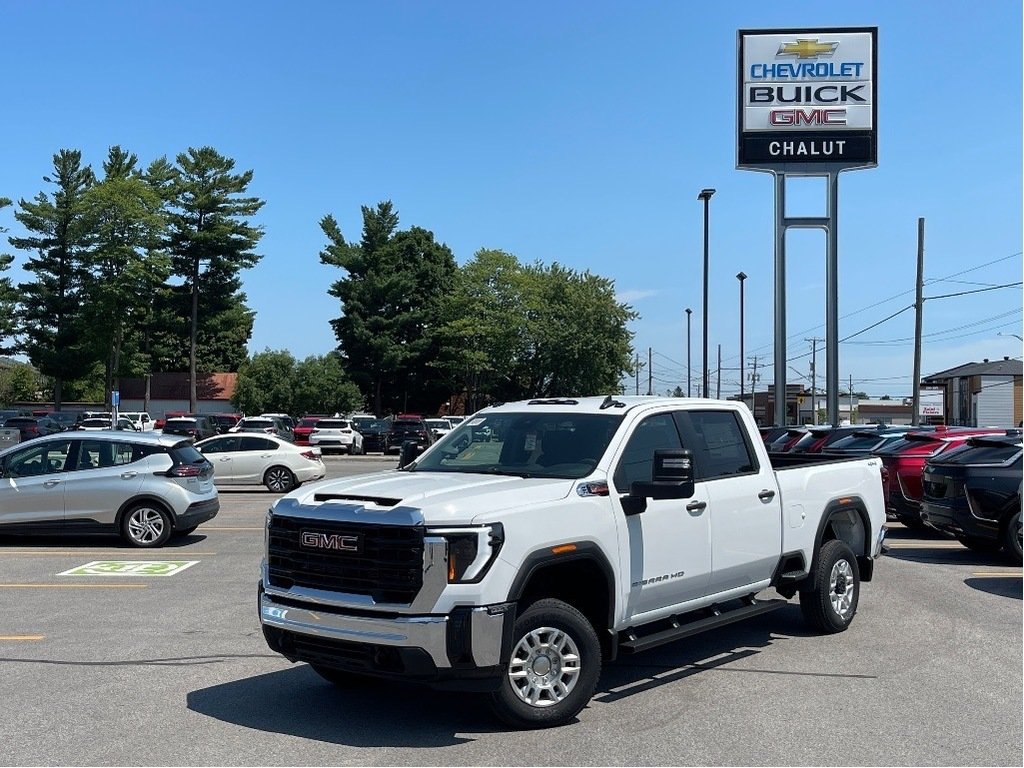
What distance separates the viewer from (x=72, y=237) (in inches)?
2761

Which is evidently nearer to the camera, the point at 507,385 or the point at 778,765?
the point at 778,765

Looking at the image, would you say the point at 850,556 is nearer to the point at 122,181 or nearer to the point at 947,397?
the point at 122,181

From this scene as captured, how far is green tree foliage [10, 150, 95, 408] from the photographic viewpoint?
69.6m

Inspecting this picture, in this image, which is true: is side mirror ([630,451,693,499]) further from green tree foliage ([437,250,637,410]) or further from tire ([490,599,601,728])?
green tree foliage ([437,250,637,410])

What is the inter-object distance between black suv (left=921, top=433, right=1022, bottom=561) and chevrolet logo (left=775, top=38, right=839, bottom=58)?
21516mm

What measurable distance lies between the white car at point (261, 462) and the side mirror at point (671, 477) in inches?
772

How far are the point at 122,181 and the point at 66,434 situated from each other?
60.6 meters

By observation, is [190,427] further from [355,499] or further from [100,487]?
[355,499]

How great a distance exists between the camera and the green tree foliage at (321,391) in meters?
70.9

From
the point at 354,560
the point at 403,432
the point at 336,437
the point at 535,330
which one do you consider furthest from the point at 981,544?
the point at 535,330

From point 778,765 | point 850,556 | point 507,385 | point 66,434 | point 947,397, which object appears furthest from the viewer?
point 947,397

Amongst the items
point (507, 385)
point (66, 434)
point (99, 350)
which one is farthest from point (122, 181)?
point (66, 434)

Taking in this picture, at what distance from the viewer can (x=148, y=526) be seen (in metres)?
14.3

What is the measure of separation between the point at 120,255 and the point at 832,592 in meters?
67.8
